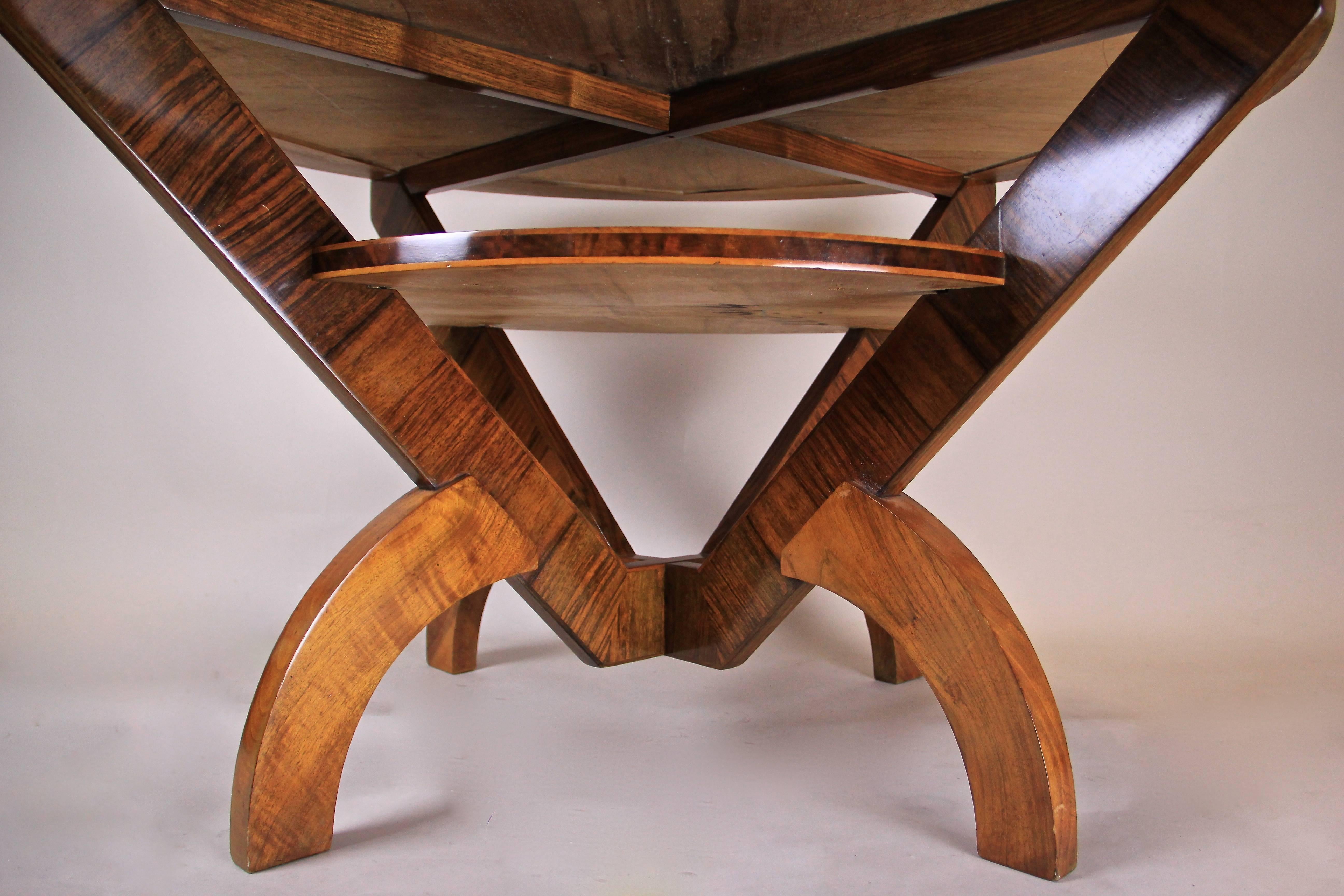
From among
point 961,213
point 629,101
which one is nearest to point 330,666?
point 629,101

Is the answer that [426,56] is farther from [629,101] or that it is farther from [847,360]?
[847,360]

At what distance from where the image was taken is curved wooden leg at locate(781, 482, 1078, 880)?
1.40 m

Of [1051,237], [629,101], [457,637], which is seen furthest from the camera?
[457,637]

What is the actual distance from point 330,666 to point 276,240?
0.53m

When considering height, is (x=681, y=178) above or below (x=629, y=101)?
above

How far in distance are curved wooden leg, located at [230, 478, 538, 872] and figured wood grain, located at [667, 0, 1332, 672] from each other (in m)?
0.51

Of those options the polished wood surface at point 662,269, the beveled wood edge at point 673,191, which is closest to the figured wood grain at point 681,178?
the beveled wood edge at point 673,191

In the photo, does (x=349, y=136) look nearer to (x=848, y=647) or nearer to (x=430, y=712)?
(x=430, y=712)

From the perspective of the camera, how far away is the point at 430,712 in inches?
82.4

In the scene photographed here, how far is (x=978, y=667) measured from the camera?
1434 millimetres

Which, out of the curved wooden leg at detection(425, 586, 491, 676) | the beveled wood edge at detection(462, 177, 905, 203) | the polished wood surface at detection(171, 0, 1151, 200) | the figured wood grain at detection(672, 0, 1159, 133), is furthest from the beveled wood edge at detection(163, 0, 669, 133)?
the curved wooden leg at detection(425, 586, 491, 676)

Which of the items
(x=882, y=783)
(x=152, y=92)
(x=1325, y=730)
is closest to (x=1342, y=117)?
(x=1325, y=730)

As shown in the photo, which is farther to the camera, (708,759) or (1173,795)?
(708,759)

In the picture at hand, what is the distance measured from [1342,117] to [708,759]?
8.38 feet
